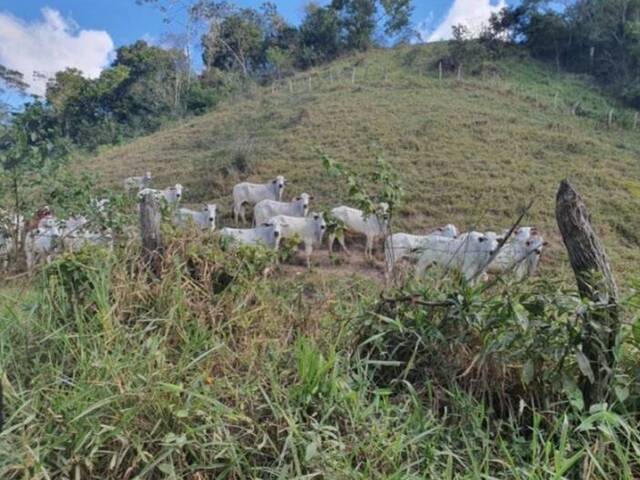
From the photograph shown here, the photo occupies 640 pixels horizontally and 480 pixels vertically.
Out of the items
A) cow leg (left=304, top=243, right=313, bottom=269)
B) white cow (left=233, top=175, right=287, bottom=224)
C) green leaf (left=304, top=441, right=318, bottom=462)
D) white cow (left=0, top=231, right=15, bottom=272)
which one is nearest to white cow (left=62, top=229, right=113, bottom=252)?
white cow (left=0, top=231, right=15, bottom=272)

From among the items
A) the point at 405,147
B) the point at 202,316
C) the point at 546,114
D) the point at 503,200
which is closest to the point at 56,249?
the point at 202,316

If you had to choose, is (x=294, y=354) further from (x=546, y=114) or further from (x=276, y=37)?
(x=276, y=37)

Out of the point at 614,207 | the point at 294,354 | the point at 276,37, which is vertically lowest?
the point at 614,207

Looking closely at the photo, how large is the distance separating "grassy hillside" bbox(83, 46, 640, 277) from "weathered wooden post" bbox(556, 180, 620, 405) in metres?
3.54

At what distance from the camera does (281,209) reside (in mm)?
8867

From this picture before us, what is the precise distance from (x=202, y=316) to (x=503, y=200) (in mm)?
7524

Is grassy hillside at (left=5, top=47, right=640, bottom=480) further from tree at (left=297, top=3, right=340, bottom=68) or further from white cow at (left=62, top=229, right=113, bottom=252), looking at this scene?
tree at (left=297, top=3, right=340, bottom=68)

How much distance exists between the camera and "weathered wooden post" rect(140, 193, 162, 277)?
103 inches

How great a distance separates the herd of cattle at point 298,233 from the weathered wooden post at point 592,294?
31cm

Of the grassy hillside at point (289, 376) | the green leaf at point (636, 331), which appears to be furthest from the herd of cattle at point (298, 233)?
the green leaf at point (636, 331)

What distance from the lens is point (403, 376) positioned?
88.9 inches

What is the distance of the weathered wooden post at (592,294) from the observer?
80.0 inches

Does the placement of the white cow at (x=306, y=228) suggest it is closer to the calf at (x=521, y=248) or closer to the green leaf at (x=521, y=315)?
the calf at (x=521, y=248)

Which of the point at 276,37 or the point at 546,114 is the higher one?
the point at 276,37
